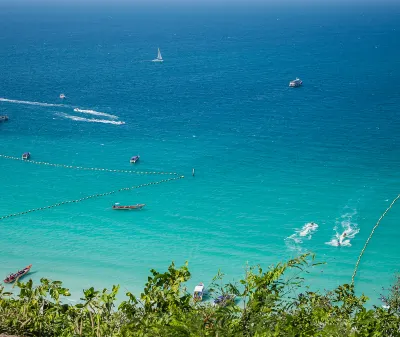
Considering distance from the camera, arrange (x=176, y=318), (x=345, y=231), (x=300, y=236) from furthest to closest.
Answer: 1. (x=345, y=231)
2. (x=300, y=236)
3. (x=176, y=318)

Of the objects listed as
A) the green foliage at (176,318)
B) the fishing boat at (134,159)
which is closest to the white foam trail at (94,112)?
the fishing boat at (134,159)

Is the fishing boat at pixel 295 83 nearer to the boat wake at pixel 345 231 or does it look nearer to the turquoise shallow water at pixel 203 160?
the turquoise shallow water at pixel 203 160

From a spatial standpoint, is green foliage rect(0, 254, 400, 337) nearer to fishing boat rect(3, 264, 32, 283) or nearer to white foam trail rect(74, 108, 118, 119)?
fishing boat rect(3, 264, 32, 283)

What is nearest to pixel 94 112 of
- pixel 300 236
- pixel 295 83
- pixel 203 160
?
pixel 203 160

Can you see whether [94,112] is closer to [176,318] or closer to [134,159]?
[134,159]

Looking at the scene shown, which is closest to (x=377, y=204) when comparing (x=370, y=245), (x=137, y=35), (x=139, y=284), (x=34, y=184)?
(x=370, y=245)

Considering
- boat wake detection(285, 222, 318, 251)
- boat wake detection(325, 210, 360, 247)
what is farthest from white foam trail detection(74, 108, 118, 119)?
boat wake detection(325, 210, 360, 247)
